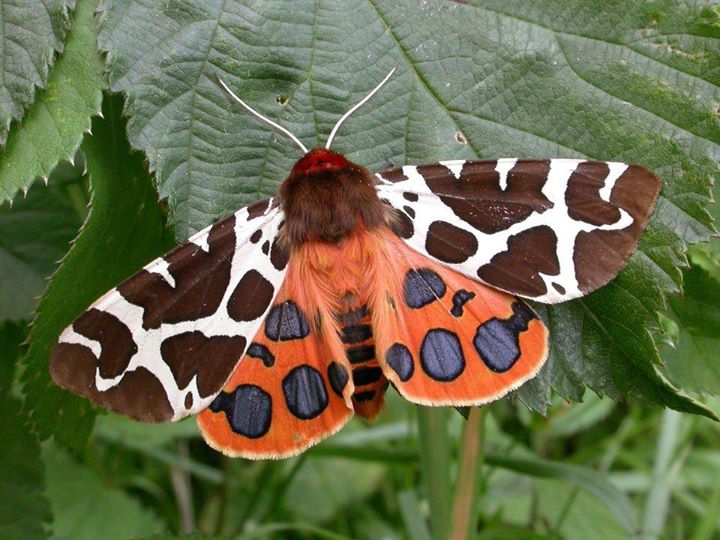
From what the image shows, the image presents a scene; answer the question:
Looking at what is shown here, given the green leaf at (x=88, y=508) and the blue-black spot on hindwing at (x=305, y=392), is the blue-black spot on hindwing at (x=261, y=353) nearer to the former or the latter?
the blue-black spot on hindwing at (x=305, y=392)

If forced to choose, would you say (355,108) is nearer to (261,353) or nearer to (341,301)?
(341,301)

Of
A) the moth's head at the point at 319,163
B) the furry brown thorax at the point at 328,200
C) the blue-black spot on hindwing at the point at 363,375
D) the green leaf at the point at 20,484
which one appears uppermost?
the moth's head at the point at 319,163

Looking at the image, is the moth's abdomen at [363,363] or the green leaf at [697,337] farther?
the green leaf at [697,337]

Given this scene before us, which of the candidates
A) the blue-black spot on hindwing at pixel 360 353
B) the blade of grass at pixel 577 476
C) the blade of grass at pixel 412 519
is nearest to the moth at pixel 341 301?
the blue-black spot on hindwing at pixel 360 353

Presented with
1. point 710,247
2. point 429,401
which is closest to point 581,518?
point 710,247

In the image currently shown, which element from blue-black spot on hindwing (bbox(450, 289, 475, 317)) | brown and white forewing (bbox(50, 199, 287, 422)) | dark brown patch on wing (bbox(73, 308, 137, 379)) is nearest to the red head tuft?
brown and white forewing (bbox(50, 199, 287, 422))

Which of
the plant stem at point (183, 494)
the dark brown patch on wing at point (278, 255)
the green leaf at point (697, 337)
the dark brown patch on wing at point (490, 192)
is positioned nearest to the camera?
the dark brown patch on wing at point (490, 192)
